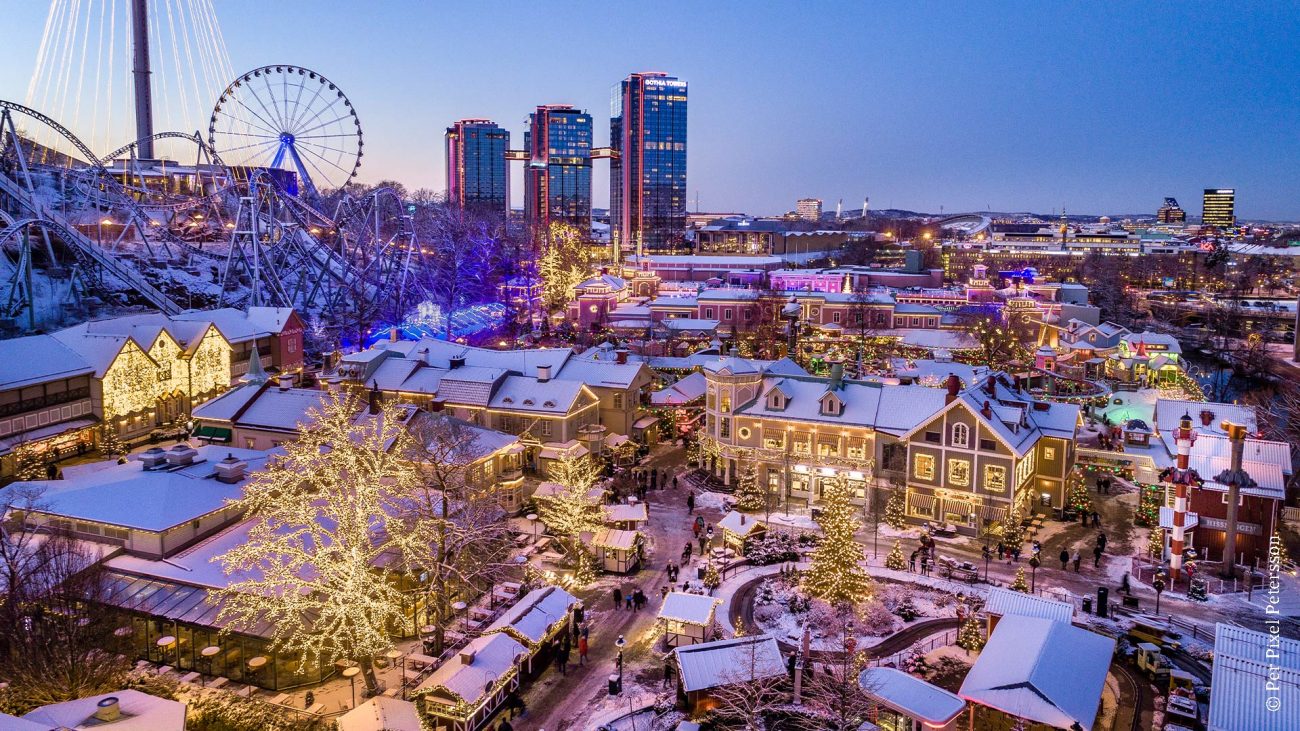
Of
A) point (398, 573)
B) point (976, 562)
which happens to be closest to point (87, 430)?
point (398, 573)

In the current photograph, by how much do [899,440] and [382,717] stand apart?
2285cm

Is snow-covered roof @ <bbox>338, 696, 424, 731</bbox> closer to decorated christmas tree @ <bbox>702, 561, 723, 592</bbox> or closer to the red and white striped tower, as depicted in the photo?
decorated christmas tree @ <bbox>702, 561, 723, 592</bbox>

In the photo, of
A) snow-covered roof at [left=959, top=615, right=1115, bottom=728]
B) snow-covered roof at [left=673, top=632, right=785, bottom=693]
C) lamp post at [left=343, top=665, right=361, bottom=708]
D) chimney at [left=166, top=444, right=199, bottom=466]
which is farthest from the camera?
chimney at [left=166, top=444, right=199, bottom=466]

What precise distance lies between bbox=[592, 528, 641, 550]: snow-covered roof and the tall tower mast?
7059cm

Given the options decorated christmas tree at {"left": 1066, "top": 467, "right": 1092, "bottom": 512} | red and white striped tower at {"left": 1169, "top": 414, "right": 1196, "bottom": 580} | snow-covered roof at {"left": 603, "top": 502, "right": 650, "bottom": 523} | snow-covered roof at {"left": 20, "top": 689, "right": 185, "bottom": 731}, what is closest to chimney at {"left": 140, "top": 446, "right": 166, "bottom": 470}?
snow-covered roof at {"left": 20, "top": 689, "right": 185, "bottom": 731}

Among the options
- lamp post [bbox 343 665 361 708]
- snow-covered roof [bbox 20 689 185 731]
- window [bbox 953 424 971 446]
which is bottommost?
lamp post [bbox 343 665 361 708]

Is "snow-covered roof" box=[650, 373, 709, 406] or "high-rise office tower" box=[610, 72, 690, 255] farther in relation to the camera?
"high-rise office tower" box=[610, 72, 690, 255]

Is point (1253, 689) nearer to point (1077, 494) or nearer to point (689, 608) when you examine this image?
point (689, 608)

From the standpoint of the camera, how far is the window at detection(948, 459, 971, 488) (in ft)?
104

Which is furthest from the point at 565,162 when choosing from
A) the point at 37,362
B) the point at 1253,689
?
the point at 1253,689

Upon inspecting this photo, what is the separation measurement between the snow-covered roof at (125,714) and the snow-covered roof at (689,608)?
462 inches

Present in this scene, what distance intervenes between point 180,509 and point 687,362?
34096 mm

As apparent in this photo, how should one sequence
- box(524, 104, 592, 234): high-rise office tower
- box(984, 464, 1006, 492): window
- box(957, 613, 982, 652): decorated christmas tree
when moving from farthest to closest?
box(524, 104, 592, 234): high-rise office tower → box(984, 464, 1006, 492): window → box(957, 613, 982, 652): decorated christmas tree

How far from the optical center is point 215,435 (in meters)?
36.3
